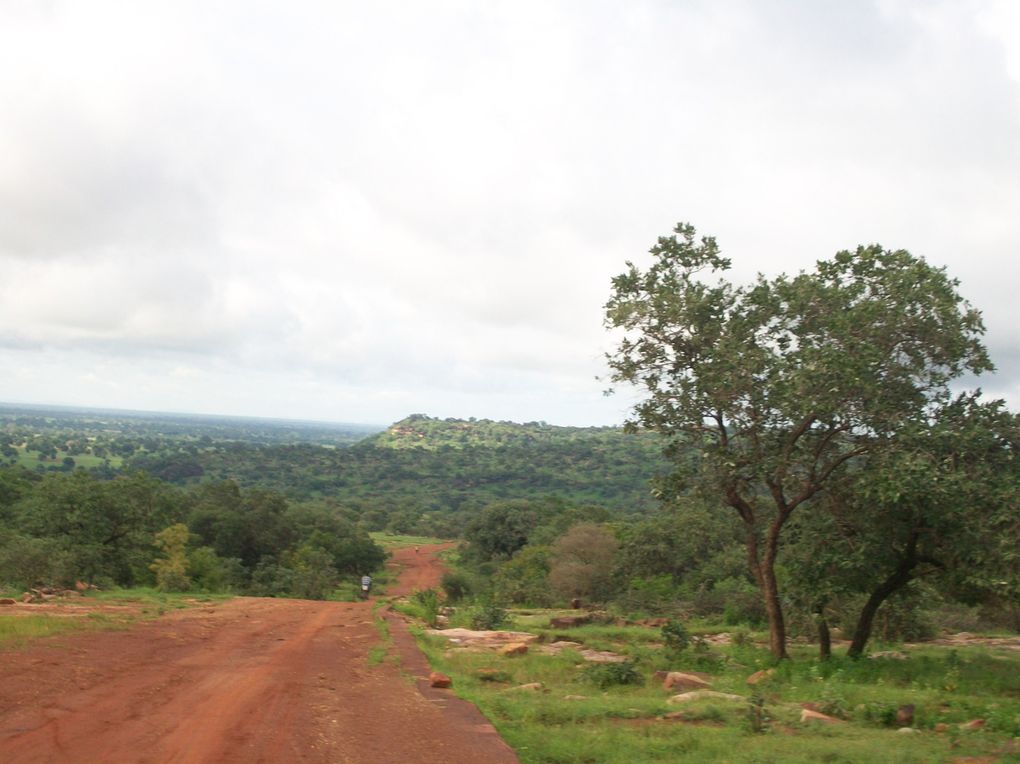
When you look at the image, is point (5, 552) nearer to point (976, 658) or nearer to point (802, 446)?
point (802, 446)

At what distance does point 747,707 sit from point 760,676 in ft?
12.5

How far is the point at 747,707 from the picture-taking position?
10516 mm

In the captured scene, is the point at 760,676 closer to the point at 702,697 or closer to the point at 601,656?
the point at 702,697

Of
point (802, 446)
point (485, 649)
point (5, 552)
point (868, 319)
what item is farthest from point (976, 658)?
point (5, 552)

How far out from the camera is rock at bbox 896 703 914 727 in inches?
402

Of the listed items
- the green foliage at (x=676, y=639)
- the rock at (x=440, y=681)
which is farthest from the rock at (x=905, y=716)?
the rock at (x=440, y=681)

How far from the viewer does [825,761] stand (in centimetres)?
802

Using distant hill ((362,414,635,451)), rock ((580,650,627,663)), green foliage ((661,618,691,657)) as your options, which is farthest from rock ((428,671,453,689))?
distant hill ((362,414,635,451))

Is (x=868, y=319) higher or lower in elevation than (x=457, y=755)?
higher

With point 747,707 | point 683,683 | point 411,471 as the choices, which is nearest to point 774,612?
point 683,683

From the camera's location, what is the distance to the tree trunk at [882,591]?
1521cm

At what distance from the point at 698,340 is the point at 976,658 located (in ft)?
31.2

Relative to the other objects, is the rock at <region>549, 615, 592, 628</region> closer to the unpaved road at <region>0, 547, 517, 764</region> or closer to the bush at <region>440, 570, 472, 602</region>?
the unpaved road at <region>0, 547, 517, 764</region>

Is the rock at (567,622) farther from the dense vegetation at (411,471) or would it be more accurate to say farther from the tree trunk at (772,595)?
the dense vegetation at (411,471)
